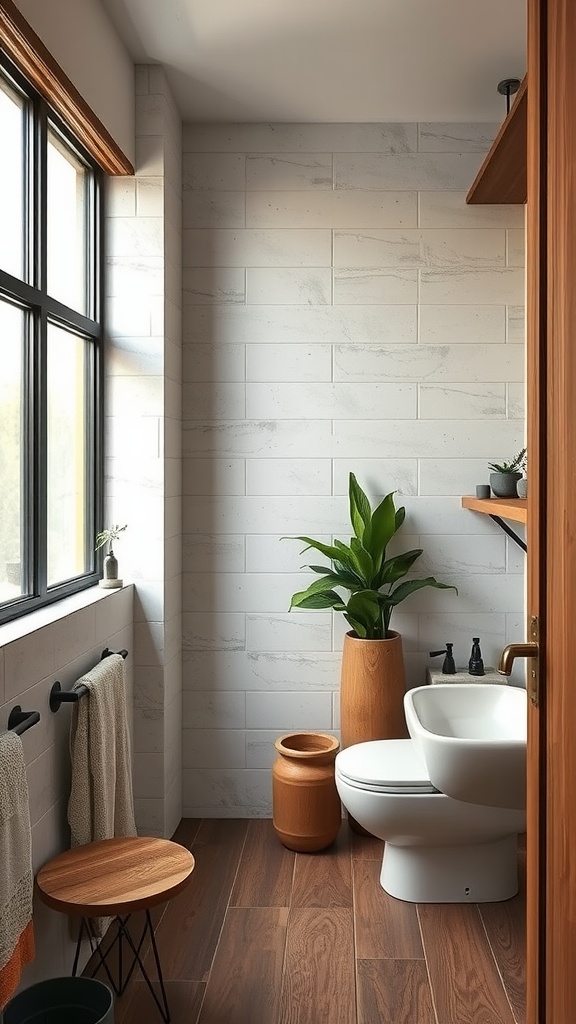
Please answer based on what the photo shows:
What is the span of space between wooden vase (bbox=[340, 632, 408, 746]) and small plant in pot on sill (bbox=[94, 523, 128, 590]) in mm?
907

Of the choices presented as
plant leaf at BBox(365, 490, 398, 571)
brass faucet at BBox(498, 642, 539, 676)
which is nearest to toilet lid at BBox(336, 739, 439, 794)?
plant leaf at BBox(365, 490, 398, 571)

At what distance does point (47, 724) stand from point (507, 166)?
2.29 metres

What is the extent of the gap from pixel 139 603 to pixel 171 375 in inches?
33.0

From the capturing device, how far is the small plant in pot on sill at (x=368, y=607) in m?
3.16

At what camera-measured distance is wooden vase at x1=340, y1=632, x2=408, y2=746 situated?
10.4 feet

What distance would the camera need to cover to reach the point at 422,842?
104 inches

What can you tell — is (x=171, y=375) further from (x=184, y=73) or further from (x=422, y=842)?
(x=422, y=842)

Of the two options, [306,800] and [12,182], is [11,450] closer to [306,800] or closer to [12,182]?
[12,182]

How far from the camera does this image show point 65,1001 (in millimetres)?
1845

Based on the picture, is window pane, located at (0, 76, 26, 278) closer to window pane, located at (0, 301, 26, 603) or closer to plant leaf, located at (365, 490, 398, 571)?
window pane, located at (0, 301, 26, 603)

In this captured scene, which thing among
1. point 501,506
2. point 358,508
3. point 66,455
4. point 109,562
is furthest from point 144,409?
point 501,506

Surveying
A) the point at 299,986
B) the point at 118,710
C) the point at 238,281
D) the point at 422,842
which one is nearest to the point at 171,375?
the point at 238,281

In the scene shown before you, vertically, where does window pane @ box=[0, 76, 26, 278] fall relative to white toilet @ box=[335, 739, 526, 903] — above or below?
above

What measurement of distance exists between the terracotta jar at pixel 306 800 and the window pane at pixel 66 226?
5.70 feet
